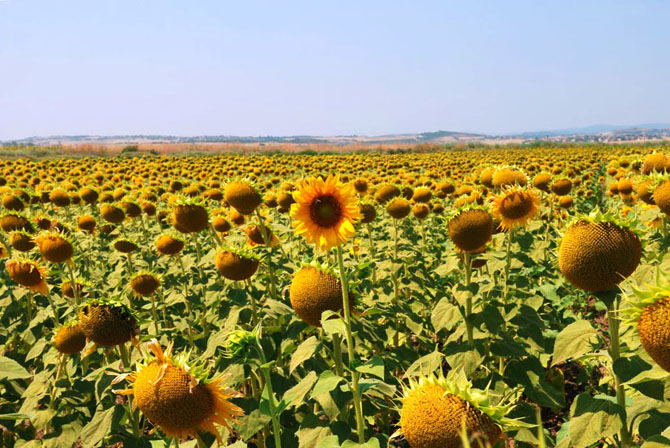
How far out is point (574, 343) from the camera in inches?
70.7

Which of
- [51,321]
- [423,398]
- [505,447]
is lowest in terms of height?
[51,321]

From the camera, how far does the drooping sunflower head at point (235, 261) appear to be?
9.55ft

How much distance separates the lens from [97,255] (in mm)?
6676

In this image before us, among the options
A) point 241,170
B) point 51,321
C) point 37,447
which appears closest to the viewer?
point 37,447

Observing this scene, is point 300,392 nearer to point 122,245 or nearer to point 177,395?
point 177,395

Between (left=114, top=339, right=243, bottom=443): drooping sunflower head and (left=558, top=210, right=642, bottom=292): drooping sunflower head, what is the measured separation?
1.34 metres

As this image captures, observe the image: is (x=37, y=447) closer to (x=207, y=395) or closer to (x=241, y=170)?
(x=207, y=395)

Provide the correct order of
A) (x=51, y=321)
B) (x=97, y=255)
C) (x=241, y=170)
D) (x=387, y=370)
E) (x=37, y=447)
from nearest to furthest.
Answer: (x=387, y=370), (x=37, y=447), (x=51, y=321), (x=97, y=255), (x=241, y=170)

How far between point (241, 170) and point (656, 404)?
12260 mm

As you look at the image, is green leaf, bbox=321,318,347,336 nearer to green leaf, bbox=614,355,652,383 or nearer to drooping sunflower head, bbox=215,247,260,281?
green leaf, bbox=614,355,652,383

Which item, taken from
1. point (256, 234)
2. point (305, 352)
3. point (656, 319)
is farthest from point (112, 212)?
point (656, 319)

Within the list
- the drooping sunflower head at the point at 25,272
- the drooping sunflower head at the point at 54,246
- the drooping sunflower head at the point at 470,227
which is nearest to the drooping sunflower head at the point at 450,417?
the drooping sunflower head at the point at 470,227

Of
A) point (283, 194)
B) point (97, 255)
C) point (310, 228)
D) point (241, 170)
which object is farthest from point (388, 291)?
point (241, 170)

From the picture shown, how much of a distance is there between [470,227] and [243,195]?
5.41 ft
